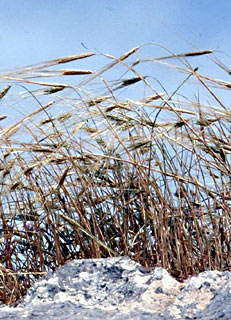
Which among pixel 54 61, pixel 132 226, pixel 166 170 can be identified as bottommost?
pixel 132 226

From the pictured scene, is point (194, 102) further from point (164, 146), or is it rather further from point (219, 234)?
point (219, 234)

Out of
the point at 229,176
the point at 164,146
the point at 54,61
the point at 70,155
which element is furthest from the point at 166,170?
the point at 54,61

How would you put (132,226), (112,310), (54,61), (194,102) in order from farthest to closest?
(132,226) < (194,102) < (54,61) < (112,310)

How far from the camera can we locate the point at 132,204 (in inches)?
94.7

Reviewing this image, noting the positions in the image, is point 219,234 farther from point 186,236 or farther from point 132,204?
point 132,204

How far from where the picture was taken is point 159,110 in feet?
7.30

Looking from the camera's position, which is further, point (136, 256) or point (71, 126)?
point (71, 126)

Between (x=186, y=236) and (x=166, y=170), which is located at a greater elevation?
(x=166, y=170)

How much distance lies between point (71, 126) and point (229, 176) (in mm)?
656

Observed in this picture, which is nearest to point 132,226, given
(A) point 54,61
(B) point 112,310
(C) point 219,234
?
(C) point 219,234

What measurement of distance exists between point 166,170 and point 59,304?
123cm

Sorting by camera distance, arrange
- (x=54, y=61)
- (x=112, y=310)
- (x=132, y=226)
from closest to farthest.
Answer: (x=112, y=310)
(x=54, y=61)
(x=132, y=226)

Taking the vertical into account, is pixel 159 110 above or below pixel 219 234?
above

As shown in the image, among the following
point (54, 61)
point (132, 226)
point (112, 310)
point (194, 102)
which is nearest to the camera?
point (112, 310)
